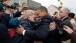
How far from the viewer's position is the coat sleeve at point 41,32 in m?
3.88

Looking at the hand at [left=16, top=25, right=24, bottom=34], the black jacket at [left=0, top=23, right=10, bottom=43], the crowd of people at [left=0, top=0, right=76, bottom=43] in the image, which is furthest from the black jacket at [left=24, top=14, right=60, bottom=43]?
the black jacket at [left=0, top=23, right=10, bottom=43]

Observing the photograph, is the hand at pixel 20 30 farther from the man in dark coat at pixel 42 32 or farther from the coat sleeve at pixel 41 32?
the coat sleeve at pixel 41 32

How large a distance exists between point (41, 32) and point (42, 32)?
0.02m

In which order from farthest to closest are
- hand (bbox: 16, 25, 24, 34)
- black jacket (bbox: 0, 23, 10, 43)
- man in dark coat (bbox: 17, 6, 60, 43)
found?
hand (bbox: 16, 25, 24, 34)
man in dark coat (bbox: 17, 6, 60, 43)
black jacket (bbox: 0, 23, 10, 43)

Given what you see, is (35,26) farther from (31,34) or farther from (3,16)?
(3,16)

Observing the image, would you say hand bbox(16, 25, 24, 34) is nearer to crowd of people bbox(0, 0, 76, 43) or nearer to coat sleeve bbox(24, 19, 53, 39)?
crowd of people bbox(0, 0, 76, 43)

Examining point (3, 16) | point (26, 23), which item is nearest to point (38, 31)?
point (26, 23)

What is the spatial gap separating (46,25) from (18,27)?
0.65 meters

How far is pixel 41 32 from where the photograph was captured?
3.88m

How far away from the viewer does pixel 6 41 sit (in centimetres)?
388

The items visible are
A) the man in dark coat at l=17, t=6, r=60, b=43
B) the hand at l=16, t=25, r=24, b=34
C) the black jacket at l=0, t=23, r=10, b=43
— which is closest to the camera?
the black jacket at l=0, t=23, r=10, b=43

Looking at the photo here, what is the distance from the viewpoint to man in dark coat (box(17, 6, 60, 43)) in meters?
3.89

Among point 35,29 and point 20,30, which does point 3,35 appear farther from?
point 35,29

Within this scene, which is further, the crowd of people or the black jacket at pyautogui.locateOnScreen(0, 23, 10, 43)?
the crowd of people
